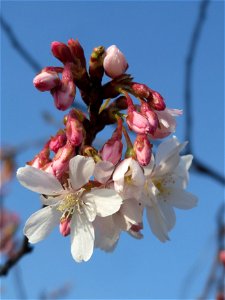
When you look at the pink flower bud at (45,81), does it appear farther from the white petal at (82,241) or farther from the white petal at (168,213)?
the white petal at (168,213)

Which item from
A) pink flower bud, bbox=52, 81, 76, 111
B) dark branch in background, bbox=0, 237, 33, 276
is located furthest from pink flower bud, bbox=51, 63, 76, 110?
dark branch in background, bbox=0, 237, 33, 276

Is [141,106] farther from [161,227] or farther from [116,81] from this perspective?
[161,227]

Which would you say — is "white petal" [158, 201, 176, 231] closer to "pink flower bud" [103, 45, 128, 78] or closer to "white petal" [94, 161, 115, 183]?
"white petal" [94, 161, 115, 183]

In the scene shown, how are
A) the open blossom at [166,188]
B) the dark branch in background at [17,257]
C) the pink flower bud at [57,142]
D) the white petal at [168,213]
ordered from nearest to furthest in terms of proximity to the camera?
the pink flower bud at [57,142]
the open blossom at [166,188]
the white petal at [168,213]
the dark branch in background at [17,257]

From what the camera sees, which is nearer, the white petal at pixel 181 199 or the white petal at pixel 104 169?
the white petal at pixel 104 169

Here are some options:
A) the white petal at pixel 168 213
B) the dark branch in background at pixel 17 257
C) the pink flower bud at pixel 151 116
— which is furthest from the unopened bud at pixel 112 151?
the dark branch in background at pixel 17 257

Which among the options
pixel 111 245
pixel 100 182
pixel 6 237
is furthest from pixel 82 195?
pixel 6 237

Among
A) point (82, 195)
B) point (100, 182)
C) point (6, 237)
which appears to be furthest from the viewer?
point (6, 237)
